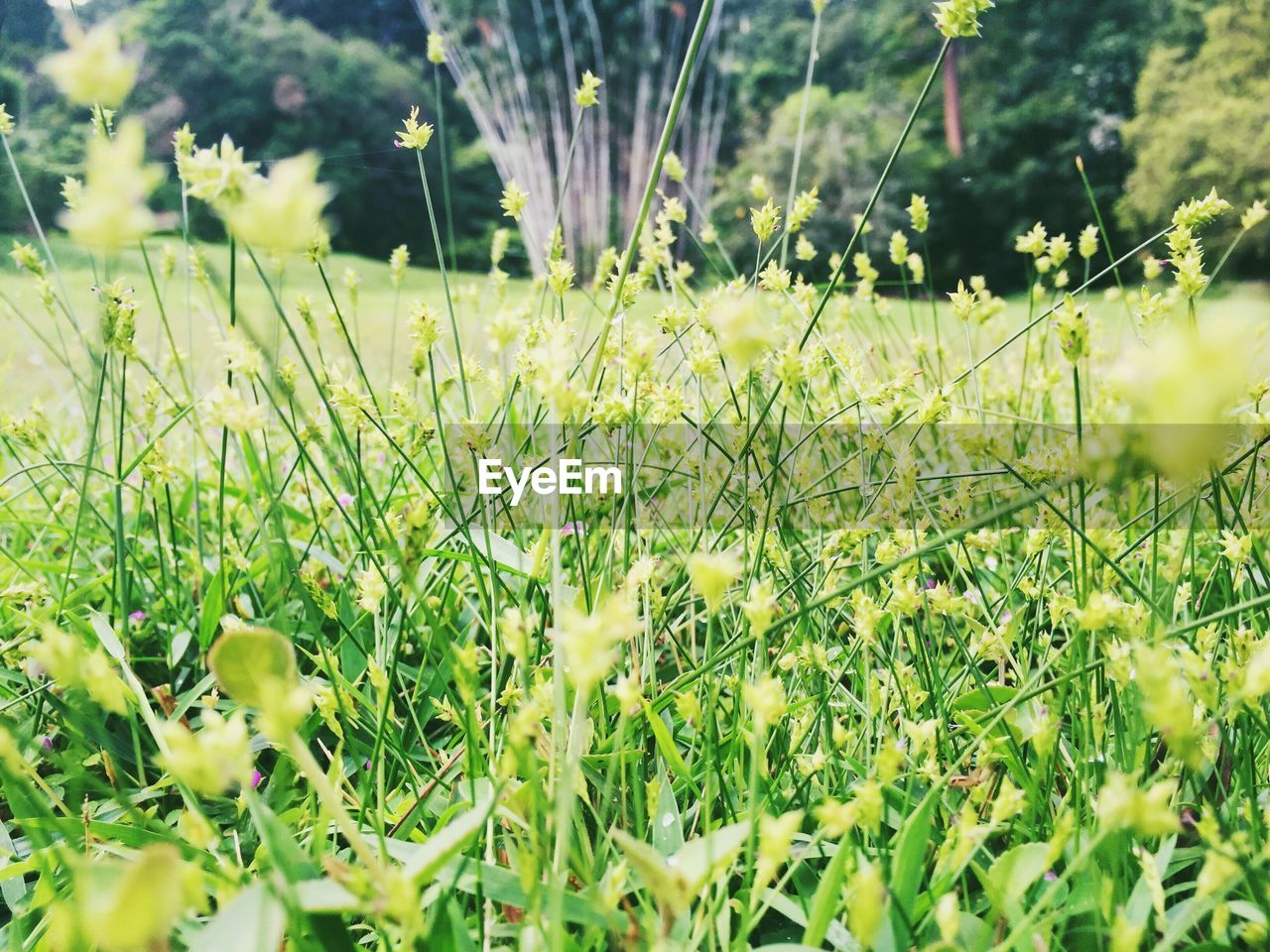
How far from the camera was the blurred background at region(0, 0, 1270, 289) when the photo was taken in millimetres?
8828

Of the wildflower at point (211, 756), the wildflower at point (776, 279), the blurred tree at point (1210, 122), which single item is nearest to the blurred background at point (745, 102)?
the blurred tree at point (1210, 122)

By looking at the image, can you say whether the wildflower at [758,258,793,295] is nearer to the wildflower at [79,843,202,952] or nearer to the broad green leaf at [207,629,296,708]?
the broad green leaf at [207,629,296,708]

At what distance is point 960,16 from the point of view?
617 millimetres

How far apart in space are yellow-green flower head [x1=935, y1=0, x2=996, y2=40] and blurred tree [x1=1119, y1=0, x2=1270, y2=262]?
9.53m

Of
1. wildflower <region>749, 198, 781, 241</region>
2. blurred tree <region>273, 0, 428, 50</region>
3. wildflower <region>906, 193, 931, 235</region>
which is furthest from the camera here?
blurred tree <region>273, 0, 428, 50</region>

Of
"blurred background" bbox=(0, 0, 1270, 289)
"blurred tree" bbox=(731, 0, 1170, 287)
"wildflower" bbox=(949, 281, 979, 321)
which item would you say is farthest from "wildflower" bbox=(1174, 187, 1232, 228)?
"blurred tree" bbox=(731, 0, 1170, 287)

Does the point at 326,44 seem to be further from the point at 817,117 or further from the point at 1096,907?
the point at 1096,907

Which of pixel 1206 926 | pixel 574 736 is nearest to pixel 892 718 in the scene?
pixel 1206 926

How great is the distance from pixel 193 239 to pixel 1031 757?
88 centimetres

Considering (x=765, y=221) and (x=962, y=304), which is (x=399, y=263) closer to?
(x=765, y=221)

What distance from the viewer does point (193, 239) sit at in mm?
838

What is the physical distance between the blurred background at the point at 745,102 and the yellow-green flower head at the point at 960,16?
7.39m

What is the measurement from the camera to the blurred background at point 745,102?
29.0ft

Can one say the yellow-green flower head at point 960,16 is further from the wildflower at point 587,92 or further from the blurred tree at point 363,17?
the blurred tree at point 363,17
